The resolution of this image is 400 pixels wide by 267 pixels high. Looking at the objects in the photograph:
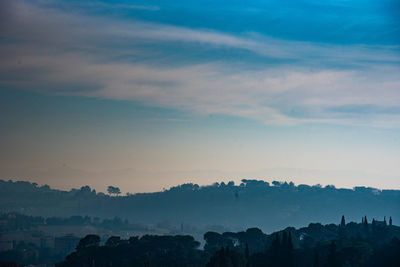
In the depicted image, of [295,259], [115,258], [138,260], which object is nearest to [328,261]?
[295,259]

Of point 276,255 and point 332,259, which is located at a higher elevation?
point 276,255

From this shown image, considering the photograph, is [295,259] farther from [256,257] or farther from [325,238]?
[325,238]

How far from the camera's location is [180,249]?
196500mm

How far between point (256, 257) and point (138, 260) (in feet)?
124

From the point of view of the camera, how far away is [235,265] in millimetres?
142875

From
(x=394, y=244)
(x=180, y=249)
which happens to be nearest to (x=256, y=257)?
(x=394, y=244)

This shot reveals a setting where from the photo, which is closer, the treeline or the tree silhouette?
the tree silhouette

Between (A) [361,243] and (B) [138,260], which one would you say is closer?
(A) [361,243]

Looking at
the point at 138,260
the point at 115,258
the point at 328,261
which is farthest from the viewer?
the point at 115,258

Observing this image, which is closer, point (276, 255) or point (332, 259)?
point (332, 259)

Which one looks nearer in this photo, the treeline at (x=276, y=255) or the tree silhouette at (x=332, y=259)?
the tree silhouette at (x=332, y=259)

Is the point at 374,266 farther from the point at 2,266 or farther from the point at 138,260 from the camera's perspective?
the point at 2,266

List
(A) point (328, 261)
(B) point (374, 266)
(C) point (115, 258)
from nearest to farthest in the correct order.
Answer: (A) point (328, 261)
(B) point (374, 266)
(C) point (115, 258)

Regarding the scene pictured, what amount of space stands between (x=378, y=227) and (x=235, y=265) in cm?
7070
